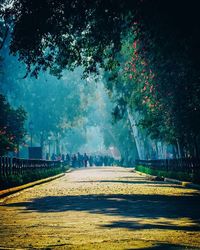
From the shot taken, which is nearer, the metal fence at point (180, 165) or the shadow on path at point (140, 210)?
the shadow on path at point (140, 210)

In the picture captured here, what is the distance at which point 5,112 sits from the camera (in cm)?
3803

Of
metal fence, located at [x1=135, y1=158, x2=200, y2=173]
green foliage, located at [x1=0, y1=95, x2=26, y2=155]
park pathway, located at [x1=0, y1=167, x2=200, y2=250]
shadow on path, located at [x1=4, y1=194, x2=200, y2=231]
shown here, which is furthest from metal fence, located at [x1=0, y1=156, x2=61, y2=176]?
green foliage, located at [x1=0, y1=95, x2=26, y2=155]

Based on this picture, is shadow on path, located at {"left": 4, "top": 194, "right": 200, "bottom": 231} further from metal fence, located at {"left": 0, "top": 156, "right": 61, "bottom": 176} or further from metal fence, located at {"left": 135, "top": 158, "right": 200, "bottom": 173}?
metal fence, located at {"left": 135, "top": 158, "right": 200, "bottom": 173}

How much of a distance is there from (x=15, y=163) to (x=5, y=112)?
60.4ft

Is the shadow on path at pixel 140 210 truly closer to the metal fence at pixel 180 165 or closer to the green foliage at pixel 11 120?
the metal fence at pixel 180 165

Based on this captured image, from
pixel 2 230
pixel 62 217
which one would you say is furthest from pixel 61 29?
pixel 2 230

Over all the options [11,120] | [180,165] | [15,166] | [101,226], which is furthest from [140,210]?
[11,120]

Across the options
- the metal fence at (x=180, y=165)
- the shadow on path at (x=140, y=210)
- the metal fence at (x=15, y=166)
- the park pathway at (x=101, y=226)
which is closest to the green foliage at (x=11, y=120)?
the metal fence at (x=15, y=166)

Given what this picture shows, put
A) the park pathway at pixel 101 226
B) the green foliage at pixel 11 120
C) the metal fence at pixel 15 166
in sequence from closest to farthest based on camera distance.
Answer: the park pathway at pixel 101 226 → the metal fence at pixel 15 166 → the green foliage at pixel 11 120

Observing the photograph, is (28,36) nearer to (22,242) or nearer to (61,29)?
(61,29)

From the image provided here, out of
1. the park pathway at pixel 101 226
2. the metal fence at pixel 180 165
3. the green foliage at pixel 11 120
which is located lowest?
the park pathway at pixel 101 226

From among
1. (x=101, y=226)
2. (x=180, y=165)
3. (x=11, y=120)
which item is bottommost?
(x=101, y=226)

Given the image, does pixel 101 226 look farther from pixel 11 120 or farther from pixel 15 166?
pixel 11 120

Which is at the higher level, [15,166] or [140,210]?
[15,166]
